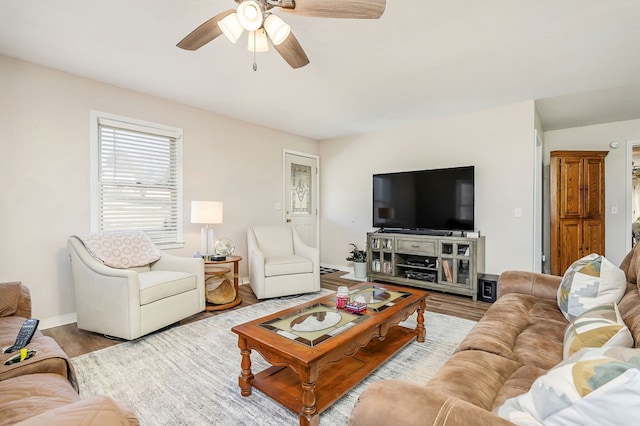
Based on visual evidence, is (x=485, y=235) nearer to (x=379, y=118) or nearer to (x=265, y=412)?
(x=379, y=118)

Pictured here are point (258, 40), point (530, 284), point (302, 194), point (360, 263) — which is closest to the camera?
point (258, 40)

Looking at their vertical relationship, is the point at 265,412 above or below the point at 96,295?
below

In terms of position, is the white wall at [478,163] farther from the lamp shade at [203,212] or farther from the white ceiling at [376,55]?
the lamp shade at [203,212]

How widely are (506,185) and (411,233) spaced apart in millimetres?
1335

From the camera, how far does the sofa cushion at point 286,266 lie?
3531mm

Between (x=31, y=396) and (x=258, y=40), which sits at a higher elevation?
(x=258, y=40)

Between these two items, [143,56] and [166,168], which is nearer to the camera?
[143,56]

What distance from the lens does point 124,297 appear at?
7.80ft

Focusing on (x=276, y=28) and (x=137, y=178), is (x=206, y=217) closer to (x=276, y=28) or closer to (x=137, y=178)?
(x=137, y=178)

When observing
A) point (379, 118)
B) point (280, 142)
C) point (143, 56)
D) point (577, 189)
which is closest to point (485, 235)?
point (577, 189)

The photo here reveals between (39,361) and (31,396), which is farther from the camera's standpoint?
(39,361)

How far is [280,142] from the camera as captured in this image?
495 centimetres

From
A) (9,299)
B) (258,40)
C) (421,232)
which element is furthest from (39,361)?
(421,232)

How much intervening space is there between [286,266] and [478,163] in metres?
2.86
